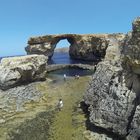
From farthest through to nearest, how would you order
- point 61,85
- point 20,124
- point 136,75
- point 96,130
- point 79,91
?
point 61,85 < point 79,91 < point 20,124 < point 96,130 < point 136,75

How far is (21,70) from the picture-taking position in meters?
66.3

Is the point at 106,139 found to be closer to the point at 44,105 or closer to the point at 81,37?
the point at 44,105

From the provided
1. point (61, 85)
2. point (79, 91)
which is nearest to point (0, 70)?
point (61, 85)

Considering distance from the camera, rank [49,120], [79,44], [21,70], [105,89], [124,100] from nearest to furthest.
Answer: [124,100] < [105,89] < [49,120] < [21,70] < [79,44]

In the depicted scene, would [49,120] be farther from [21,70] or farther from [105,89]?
[21,70]

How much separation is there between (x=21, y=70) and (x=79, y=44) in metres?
64.5

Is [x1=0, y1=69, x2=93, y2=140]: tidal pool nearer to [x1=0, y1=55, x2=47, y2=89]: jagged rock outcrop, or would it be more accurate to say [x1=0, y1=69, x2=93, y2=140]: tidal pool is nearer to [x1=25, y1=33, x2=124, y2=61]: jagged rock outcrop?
[x1=0, y1=55, x2=47, y2=89]: jagged rock outcrop

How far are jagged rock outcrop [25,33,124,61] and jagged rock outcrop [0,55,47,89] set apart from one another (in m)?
48.1

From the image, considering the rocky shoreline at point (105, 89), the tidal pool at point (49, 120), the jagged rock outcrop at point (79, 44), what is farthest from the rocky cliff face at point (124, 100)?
the jagged rock outcrop at point (79, 44)

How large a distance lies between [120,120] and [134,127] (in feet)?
8.83

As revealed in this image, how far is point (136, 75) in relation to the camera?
36.2 m

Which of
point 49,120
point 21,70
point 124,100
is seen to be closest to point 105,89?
point 124,100

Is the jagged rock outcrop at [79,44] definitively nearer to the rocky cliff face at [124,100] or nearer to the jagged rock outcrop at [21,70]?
the jagged rock outcrop at [21,70]

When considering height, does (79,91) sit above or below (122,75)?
below
